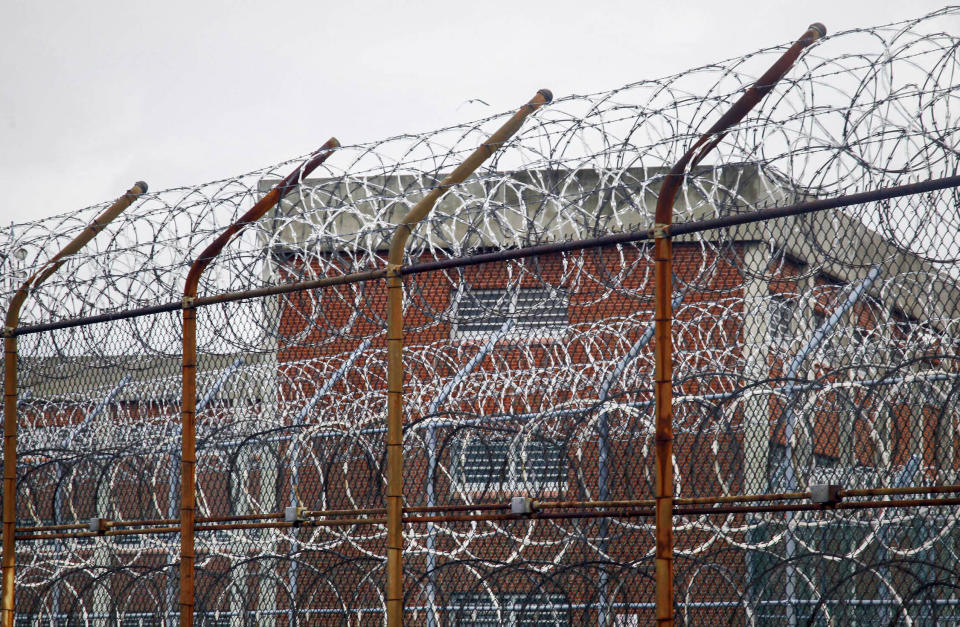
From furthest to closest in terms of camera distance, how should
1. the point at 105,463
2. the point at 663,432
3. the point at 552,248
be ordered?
the point at 105,463
the point at 552,248
the point at 663,432

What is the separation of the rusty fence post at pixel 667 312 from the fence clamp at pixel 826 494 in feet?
1.87

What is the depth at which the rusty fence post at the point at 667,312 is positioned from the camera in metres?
4.95

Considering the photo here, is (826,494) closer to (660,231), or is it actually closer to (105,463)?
(660,231)

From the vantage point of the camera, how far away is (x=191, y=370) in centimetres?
672

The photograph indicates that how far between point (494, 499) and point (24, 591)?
4.39 m

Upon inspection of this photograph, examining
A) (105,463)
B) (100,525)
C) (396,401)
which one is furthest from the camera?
(105,463)

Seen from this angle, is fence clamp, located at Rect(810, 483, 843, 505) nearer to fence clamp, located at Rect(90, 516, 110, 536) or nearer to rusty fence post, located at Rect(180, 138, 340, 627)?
rusty fence post, located at Rect(180, 138, 340, 627)

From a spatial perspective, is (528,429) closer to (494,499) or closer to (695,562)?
(695,562)

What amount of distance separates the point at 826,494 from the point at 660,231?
1.26 metres

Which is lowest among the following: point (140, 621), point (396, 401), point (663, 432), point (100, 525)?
point (140, 621)

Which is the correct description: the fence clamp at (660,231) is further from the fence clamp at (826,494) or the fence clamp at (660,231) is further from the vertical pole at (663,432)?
the fence clamp at (826,494)

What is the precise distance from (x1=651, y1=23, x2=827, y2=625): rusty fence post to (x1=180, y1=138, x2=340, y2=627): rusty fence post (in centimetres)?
261

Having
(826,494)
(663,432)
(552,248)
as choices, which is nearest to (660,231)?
(552,248)

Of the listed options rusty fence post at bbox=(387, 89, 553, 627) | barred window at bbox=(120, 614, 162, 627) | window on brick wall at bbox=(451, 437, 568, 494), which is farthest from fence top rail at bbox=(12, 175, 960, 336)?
barred window at bbox=(120, 614, 162, 627)
